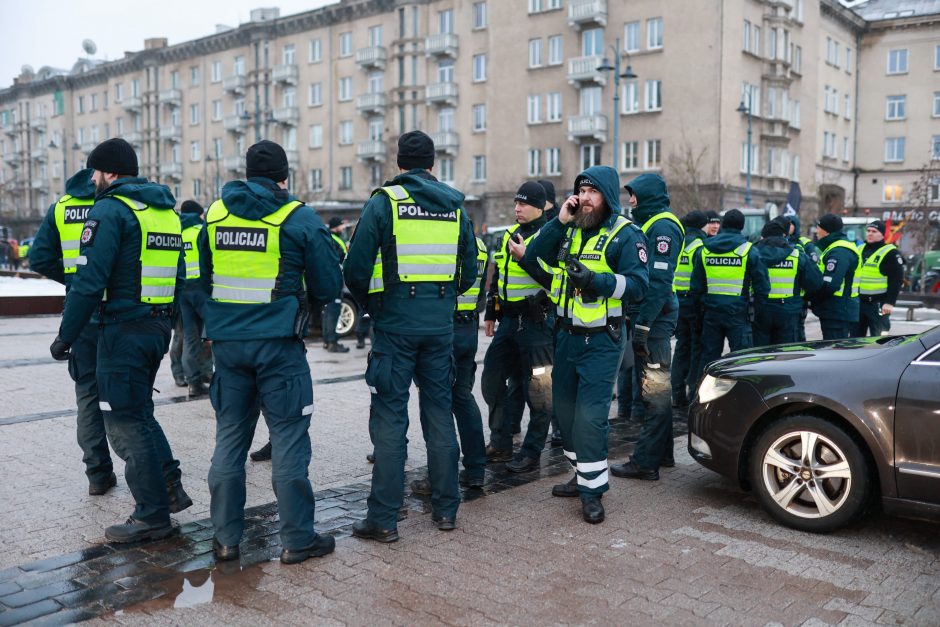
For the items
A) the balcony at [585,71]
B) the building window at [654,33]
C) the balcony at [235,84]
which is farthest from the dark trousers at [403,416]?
the balcony at [235,84]

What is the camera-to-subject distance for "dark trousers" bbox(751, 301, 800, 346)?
29.2ft

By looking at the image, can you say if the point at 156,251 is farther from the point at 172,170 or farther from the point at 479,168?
the point at 172,170

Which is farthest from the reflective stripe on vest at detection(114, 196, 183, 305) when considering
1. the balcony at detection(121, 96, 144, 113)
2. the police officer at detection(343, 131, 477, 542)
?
the balcony at detection(121, 96, 144, 113)

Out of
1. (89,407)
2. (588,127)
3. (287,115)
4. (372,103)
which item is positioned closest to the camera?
(89,407)

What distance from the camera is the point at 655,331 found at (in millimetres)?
6535

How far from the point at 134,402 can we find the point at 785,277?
6.48 meters

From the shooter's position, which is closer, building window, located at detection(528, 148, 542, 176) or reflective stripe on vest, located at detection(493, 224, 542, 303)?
reflective stripe on vest, located at detection(493, 224, 542, 303)

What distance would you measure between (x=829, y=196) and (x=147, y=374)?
177 feet

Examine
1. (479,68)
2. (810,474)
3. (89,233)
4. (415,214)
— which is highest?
(479,68)

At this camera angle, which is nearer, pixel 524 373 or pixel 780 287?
pixel 524 373

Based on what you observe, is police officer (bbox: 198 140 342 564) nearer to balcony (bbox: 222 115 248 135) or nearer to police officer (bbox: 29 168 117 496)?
police officer (bbox: 29 168 117 496)

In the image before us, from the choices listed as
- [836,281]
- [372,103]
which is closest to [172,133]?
[372,103]

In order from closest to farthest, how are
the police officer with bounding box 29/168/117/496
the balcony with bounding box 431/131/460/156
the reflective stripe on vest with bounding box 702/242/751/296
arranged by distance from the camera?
1. the police officer with bounding box 29/168/117/496
2. the reflective stripe on vest with bounding box 702/242/751/296
3. the balcony with bounding box 431/131/460/156

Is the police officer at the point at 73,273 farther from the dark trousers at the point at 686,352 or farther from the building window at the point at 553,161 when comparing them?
the building window at the point at 553,161
